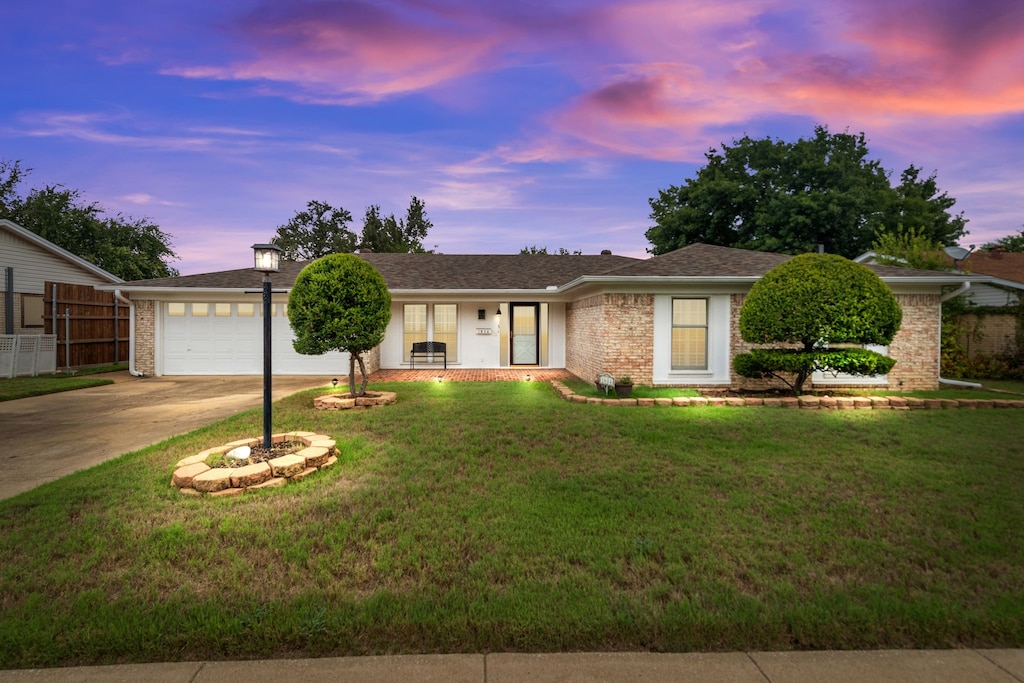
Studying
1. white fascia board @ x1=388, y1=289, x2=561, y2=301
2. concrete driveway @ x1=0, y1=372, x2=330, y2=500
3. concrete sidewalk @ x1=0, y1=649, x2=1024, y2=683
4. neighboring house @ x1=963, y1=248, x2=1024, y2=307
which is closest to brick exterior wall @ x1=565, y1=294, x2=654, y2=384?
white fascia board @ x1=388, y1=289, x2=561, y2=301

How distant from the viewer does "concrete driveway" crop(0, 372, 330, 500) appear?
526 cm

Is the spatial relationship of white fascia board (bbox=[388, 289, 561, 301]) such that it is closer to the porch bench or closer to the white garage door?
the porch bench

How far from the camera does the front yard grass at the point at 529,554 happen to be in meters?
2.34

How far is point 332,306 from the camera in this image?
8148 millimetres

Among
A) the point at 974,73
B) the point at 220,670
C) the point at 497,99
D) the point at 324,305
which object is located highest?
the point at 497,99

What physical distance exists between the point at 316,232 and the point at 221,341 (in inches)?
1215

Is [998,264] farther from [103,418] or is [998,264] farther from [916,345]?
[103,418]

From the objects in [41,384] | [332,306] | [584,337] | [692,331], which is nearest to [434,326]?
[584,337]

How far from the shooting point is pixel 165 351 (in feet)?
43.9

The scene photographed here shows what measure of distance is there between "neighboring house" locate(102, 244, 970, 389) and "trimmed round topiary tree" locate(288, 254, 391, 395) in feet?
15.4

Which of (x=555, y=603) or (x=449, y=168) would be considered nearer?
(x=555, y=603)

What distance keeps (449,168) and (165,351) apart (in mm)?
10973

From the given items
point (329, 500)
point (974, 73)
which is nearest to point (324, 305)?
point (329, 500)

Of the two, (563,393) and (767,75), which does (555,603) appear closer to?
(563,393)
